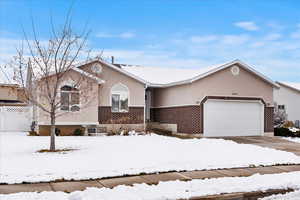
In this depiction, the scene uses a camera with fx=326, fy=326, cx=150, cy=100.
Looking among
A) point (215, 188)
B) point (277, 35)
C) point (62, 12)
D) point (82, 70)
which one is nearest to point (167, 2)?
point (62, 12)

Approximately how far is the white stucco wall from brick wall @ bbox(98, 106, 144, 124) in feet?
50.6

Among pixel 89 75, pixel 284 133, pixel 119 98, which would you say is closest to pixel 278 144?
pixel 284 133

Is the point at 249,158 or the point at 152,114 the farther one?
the point at 152,114

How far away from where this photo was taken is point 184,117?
69.2ft

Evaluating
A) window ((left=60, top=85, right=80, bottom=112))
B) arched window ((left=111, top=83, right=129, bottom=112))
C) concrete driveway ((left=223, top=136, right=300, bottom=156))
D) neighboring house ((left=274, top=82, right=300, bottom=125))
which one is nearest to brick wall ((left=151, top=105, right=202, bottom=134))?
concrete driveway ((left=223, top=136, right=300, bottom=156))

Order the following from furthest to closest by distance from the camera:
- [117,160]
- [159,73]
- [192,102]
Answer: [159,73] → [192,102] → [117,160]

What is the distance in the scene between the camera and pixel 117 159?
10.5 metres

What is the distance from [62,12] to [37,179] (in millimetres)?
8530

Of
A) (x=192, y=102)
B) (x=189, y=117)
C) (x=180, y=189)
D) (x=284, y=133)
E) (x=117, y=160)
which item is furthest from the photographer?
(x=284, y=133)

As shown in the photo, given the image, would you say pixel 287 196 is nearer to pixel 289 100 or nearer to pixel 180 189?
pixel 180 189

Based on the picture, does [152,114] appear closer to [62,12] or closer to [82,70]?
[82,70]

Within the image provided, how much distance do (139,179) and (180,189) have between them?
51.7 inches

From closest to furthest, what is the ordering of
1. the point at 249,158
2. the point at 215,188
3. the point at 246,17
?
1. the point at 215,188
2. the point at 249,158
3. the point at 246,17

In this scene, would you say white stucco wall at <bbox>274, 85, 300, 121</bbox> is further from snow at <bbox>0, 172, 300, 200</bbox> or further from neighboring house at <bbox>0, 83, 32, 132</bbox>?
snow at <bbox>0, 172, 300, 200</bbox>
